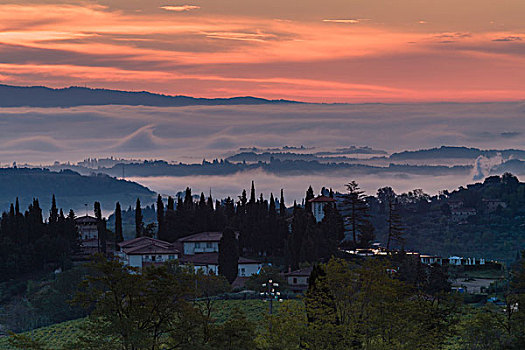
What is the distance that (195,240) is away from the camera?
5177 inches

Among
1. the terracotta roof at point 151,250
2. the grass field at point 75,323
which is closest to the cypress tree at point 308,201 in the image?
the terracotta roof at point 151,250

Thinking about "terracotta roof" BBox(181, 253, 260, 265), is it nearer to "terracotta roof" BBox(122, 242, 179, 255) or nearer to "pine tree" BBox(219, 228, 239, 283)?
"terracotta roof" BBox(122, 242, 179, 255)

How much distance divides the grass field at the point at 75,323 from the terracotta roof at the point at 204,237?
79.9ft

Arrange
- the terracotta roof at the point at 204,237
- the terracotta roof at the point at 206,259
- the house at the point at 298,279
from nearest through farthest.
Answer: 1. the house at the point at 298,279
2. the terracotta roof at the point at 206,259
3. the terracotta roof at the point at 204,237

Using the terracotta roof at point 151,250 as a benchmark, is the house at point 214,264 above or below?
below

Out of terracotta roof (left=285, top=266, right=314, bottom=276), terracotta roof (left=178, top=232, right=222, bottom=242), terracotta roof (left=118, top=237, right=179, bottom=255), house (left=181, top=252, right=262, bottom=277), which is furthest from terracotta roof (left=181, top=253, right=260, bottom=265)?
terracotta roof (left=285, top=266, right=314, bottom=276)

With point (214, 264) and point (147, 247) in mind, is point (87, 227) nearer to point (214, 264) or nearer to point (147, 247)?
point (147, 247)

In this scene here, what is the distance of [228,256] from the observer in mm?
117938

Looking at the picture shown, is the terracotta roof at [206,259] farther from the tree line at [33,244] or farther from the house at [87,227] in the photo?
the house at [87,227]

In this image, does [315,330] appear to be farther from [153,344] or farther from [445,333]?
[153,344]

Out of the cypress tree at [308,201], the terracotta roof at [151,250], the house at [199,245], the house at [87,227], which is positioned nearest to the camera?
the terracotta roof at [151,250]

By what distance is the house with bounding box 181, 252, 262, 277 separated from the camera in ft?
398

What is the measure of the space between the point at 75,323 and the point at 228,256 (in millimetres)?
20230

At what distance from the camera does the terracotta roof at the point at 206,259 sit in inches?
4836
